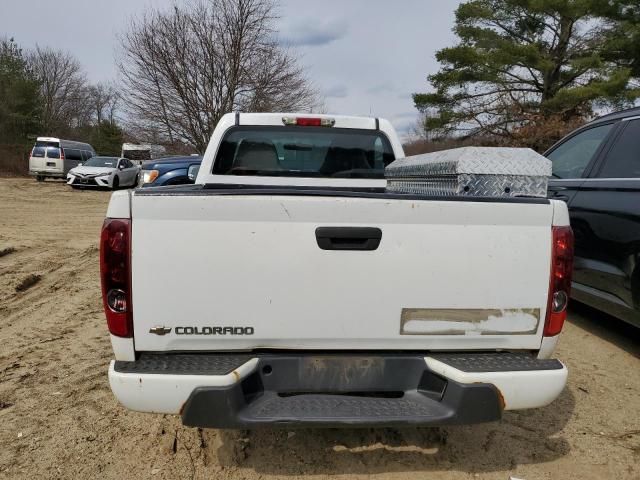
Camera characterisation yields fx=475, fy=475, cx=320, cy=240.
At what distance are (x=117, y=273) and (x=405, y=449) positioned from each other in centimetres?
183

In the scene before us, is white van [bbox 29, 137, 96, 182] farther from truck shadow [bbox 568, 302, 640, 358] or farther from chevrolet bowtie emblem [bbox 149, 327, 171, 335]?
chevrolet bowtie emblem [bbox 149, 327, 171, 335]

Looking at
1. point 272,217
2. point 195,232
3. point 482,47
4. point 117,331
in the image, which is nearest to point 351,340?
point 272,217

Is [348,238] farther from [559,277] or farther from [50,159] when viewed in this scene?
[50,159]

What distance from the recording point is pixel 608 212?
385 centimetres

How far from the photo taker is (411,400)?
2.13 meters

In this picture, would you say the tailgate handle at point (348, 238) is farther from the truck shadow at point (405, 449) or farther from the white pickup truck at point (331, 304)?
the truck shadow at point (405, 449)

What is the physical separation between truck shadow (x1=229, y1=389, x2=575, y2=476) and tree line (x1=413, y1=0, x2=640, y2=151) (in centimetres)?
1791

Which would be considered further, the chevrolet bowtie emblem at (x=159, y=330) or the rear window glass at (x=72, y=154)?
the rear window glass at (x=72, y=154)

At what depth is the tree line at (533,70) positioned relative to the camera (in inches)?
742

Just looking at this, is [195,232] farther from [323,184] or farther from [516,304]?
[323,184]

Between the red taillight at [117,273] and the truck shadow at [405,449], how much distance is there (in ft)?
3.54

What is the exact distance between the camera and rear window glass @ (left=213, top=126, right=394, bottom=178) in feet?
13.4

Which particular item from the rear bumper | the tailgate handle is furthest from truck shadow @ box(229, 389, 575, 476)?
the tailgate handle

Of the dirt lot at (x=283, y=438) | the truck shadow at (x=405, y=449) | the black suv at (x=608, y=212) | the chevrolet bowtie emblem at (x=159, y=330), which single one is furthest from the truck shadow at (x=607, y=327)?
the chevrolet bowtie emblem at (x=159, y=330)
